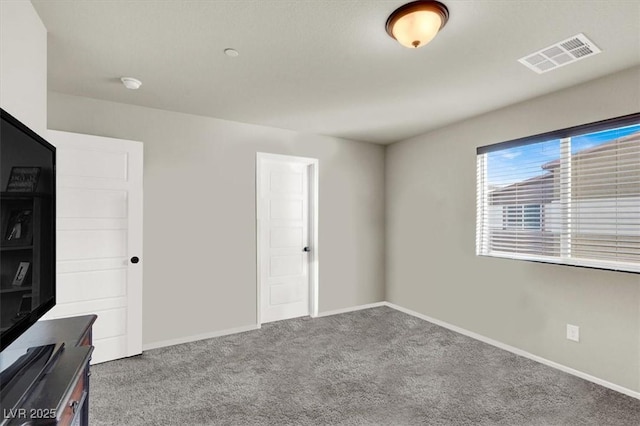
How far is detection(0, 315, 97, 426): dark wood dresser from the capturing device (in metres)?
0.97

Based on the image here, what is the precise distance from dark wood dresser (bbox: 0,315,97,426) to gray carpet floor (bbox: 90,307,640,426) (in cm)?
83

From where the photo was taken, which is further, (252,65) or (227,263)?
(227,263)

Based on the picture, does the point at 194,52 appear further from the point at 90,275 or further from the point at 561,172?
the point at 561,172

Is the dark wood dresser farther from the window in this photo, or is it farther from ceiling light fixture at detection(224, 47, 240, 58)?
the window

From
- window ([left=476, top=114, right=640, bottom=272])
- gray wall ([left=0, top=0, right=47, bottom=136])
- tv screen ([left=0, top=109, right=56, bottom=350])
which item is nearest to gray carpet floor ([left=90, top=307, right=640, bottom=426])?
window ([left=476, top=114, right=640, bottom=272])

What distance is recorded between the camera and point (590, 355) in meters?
2.62

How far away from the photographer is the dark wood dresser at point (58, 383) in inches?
38.1

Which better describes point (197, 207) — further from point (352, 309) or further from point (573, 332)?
point (573, 332)

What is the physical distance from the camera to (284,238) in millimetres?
4324

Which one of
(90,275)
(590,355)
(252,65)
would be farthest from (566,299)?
(90,275)

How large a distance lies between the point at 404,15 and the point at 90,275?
128 inches

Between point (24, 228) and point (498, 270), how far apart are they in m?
3.78

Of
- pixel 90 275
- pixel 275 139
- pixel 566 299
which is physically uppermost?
pixel 275 139

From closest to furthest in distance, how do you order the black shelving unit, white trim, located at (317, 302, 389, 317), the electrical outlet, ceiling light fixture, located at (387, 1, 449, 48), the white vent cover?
the black shelving unit, ceiling light fixture, located at (387, 1, 449, 48), the white vent cover, the electrical outlet, white trim, located at (317, 302, 389, 317)
